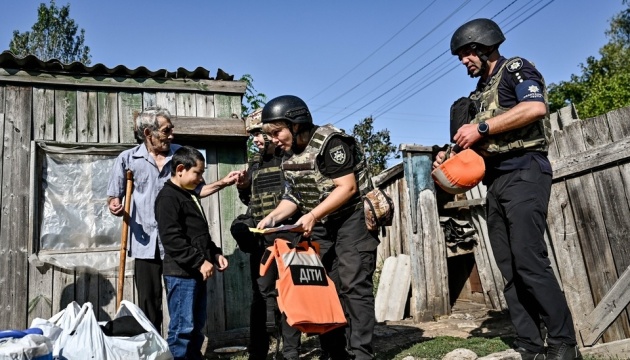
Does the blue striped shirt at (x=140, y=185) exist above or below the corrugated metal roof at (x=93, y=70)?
below

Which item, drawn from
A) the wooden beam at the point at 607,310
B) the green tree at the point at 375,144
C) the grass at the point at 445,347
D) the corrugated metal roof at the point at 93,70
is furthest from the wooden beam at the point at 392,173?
the green tree at the point at 375,144

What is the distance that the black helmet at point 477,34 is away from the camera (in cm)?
380

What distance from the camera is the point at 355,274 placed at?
3783 mm

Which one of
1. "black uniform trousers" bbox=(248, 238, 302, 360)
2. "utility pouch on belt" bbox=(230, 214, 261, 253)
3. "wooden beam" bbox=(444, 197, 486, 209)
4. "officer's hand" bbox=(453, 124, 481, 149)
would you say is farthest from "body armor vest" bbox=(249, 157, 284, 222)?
"wooden beam" bbox=(444, 197, 486, 209)

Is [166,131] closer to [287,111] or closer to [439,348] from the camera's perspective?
[287,111]

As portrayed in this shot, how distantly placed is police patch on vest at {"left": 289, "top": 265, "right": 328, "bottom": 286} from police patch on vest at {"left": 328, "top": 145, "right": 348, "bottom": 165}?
29.1 inches

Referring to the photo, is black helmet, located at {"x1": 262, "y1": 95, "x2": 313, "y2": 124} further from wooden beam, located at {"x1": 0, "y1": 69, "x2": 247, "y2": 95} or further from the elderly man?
wooden beam, located at {"x1": 0, "y1": 69, "x2": 247, "y2": 95}

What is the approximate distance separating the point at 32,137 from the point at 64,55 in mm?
30988

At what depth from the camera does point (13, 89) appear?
5695 mm

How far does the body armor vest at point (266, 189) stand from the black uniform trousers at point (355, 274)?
98 centimetres

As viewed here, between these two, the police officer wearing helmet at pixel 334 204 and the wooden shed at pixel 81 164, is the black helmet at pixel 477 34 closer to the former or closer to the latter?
the police officer wearing helmet at pixel 334 204

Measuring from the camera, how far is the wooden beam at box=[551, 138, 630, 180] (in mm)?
4219

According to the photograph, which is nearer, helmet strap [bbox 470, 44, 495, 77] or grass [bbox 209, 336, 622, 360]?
helmet strap [bbox 470, 44, 495, 77]


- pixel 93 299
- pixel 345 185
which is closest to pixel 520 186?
pixel 345 185
